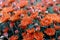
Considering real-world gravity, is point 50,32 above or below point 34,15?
below

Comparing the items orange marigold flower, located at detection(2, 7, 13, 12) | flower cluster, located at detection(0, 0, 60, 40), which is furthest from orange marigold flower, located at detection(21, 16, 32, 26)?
orange marigold flower, located at detection(2, 7, 13, 12)

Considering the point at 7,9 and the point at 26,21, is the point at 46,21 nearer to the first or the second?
the point at 26,21

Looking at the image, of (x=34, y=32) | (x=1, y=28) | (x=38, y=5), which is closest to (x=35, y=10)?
(x=38, y=5)

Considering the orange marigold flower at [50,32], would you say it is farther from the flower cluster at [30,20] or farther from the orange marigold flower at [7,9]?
the orange marigold flower at [7,9]

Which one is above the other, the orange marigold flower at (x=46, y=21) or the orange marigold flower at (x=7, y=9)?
the orange marigold flower at (x=7, y=9)

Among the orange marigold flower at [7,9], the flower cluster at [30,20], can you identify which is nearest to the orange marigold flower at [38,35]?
the flower cluster at [30,20]

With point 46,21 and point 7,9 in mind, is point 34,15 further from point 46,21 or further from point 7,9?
point 7,9

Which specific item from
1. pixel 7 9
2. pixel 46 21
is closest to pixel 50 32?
pixel 46 21

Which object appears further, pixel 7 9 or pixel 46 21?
pixel 7 9

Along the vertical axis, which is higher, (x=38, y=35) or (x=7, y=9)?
(x=7, y=9)

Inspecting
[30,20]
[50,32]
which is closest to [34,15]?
[30,20]

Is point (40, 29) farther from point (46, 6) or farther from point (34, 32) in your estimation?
point (46, 6)
